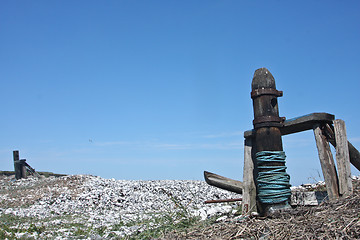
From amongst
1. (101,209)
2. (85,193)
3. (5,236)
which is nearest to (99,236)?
(5,236)

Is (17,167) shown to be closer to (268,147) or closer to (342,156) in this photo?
(268,147)

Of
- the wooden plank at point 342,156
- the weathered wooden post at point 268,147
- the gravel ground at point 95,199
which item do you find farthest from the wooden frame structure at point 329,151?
the gravel ground at point 95,199

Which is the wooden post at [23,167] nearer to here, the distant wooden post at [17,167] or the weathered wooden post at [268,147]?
the distant wooden post at [17,167]

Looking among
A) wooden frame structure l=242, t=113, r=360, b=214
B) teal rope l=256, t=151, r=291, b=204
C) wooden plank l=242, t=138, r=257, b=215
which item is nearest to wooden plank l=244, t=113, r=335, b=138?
wooden frame structure l=242, t=113, r=360, b=214

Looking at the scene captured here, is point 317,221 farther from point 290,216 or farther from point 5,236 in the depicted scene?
point 5,236

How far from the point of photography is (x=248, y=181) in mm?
5352

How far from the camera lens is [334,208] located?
4.16 meters

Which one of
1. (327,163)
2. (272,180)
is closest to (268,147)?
(272,180)

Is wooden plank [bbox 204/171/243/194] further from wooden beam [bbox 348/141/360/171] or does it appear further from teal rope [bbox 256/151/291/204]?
wooden beam [bbox 348/141/360/171]

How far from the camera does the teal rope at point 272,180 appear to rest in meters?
4.76

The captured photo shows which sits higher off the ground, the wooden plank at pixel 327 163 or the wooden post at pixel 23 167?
the wooden post at pixel 23 167

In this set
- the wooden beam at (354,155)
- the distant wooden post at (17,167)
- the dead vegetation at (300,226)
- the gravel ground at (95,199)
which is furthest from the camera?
the distant wooden post at (17,167)

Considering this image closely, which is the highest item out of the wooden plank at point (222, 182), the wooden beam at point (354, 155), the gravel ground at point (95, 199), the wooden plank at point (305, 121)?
the wooden plank at point (305, 121)

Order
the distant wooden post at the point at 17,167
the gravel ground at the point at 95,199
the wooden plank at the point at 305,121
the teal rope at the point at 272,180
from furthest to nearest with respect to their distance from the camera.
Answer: the distant wooden post at the point at 17,167 < the gravel ground at the point at 95,199 < the wooden plank at the point at 305,121 < the teal rope at the point at 272,180
